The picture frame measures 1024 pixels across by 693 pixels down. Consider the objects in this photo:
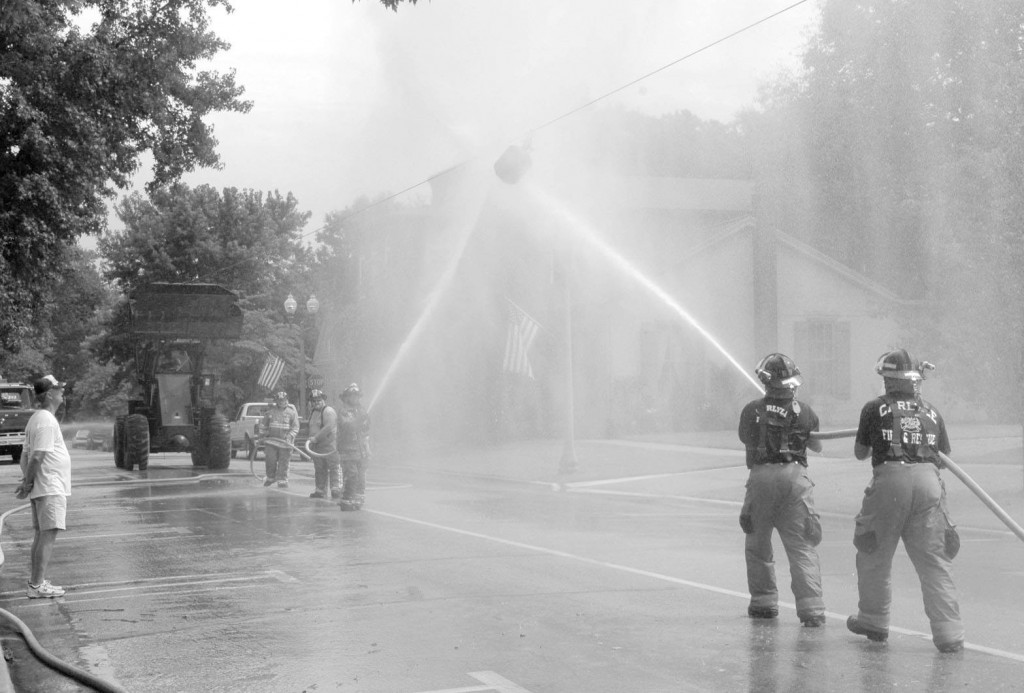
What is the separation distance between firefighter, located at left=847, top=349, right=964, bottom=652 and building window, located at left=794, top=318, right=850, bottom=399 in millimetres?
28707

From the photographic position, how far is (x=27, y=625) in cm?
848

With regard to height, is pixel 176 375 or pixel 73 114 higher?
pixel 73 114

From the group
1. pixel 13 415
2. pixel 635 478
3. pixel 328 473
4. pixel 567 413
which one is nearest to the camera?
pixel 328 473

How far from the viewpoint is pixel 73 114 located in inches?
838

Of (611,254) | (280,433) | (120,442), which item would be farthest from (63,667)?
(611,254)

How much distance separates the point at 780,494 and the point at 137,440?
857 inches

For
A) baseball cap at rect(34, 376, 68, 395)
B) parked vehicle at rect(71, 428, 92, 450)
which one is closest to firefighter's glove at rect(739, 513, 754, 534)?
baseball cap at rect(34, 376, 68, 395)

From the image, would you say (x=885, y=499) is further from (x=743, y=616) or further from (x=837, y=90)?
(x=837, y=90)

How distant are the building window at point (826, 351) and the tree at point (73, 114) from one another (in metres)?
19.5

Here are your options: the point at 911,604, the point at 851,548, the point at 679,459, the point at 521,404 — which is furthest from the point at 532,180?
the point at 911,604

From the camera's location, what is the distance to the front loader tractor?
27.5 metres

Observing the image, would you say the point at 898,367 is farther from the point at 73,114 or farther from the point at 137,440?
the point at 137,440

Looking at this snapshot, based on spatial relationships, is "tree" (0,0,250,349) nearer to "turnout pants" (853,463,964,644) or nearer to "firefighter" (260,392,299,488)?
"firefighter" (260,392,299,488)

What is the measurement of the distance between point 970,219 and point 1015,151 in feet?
3.49
